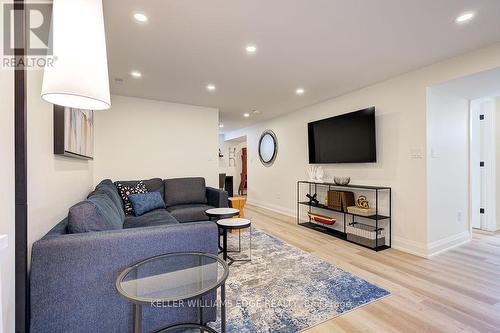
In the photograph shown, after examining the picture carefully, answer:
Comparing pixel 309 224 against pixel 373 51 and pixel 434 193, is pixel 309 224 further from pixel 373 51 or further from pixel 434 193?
pixel 373 51

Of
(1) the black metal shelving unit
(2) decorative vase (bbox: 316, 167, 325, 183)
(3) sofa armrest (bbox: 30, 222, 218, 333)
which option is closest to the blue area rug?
(3) sofa armrest (bbox: 30, 222, 218, 333)

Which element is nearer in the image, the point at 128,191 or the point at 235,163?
the point at 128,191

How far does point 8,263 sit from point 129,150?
335cm

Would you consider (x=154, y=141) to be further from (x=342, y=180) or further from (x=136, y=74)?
(x=342, y=180)

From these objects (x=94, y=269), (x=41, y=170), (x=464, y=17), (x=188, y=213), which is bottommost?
(x=188, y=213)

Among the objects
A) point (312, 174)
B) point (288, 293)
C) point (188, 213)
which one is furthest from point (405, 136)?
point (188, 213)

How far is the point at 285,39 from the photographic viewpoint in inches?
87.6

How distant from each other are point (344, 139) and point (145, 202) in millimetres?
3225

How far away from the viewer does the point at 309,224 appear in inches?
172

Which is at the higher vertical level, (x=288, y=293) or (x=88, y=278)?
(x=88, y=278)

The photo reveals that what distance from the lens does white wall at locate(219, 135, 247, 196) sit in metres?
9.05

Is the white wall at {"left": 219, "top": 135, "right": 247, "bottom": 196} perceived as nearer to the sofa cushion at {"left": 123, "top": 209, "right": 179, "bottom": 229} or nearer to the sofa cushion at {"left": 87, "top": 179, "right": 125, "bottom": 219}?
the sofa cushion at {"left": 123, "top": 209, "right": 179, "bottom": 229}

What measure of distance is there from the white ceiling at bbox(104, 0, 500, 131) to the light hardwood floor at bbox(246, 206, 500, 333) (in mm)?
2359

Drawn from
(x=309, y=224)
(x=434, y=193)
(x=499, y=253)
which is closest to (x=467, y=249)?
(x=499, y=253)
